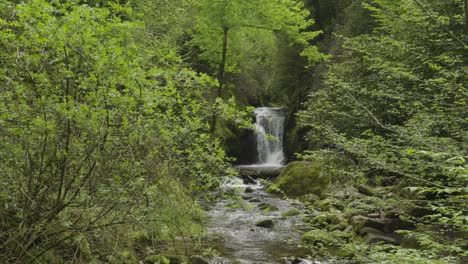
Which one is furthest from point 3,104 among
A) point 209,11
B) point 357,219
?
point 209,11

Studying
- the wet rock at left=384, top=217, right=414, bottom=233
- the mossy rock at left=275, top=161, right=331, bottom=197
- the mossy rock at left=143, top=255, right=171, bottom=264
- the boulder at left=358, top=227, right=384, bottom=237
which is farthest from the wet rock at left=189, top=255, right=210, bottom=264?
the mossy rock at left=275, top=161, right=331, bottom=197

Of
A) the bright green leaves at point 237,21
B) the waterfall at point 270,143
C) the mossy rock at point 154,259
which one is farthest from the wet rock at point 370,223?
the waterfall at point 270,143

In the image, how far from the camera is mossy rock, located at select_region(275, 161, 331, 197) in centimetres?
1568

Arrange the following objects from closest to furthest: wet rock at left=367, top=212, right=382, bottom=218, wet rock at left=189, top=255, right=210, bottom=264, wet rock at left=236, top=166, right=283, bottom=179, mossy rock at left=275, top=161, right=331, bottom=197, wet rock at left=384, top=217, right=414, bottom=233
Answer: wet rock at left=189, top=255, right=210, bottom=264, wet rock at left=384, top=217, right=414, bottom=233, wet rock at left=367, top=212, right=382, bottom=218, mossy rock at left=275, top=161, right=331, bottom=197, wet rock at left=236, top=166, right=283, bottom=179

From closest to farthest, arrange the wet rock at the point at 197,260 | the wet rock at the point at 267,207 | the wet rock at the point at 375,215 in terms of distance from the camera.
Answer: the wet rock at the point at 197,260, the wet rock at the point at 375,215, the wet rock at the point at 267,207

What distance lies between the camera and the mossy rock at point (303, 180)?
15.7 m

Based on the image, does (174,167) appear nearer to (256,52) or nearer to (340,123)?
(340,123)

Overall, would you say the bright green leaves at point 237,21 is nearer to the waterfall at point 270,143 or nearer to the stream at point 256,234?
the stream at point 256,234

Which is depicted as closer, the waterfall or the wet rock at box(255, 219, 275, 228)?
the wet rock at box(255, 219, 275, 228)

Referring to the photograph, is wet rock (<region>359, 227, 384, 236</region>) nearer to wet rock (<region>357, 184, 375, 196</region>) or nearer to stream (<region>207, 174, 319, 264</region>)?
stream (<region>207, 174, 319, 264</region>)

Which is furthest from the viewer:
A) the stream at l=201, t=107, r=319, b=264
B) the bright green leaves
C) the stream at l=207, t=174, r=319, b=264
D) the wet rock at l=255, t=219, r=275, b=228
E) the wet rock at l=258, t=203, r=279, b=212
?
the bright green leaves

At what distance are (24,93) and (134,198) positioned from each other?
5.38ft

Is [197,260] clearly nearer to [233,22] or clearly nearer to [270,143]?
[233,22]

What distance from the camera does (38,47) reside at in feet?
13.5
